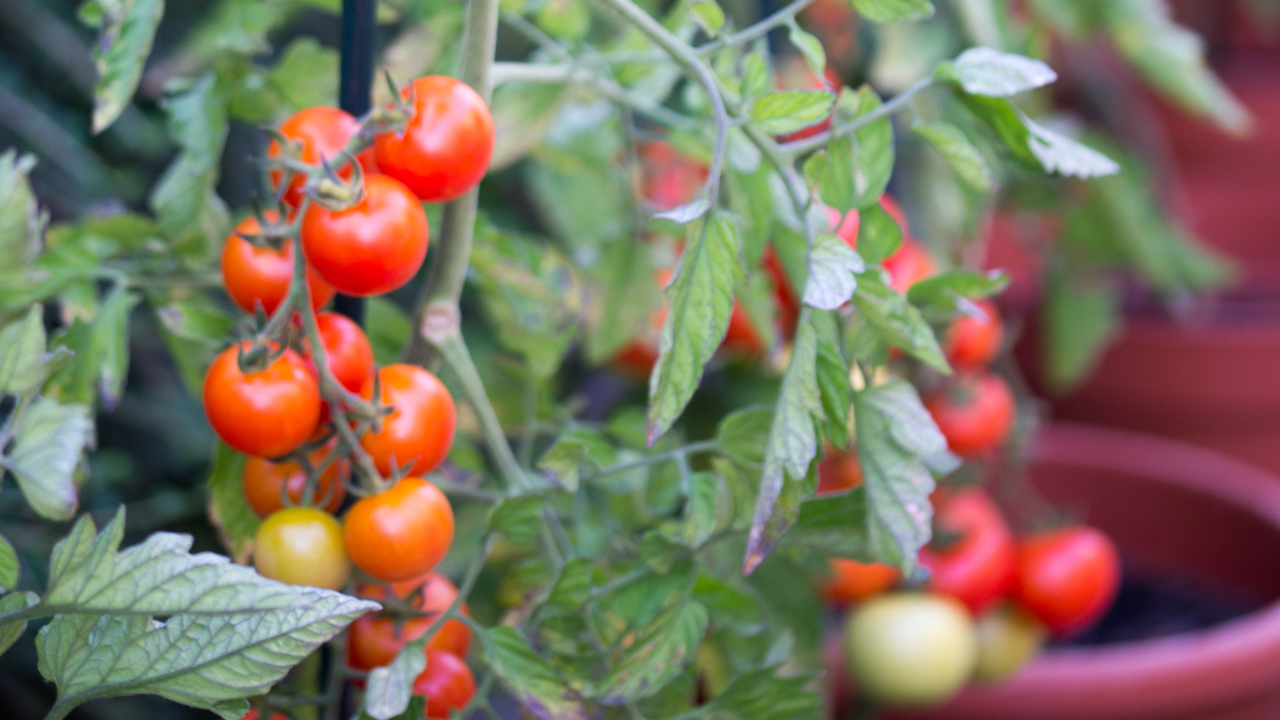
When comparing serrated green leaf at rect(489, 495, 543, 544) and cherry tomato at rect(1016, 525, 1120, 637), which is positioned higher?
serrated green leaf at rect(489, 495, 543, 544)

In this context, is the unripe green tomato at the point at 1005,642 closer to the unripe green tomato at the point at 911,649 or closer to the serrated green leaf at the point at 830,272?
the unripe green tomato at the point at 911,649

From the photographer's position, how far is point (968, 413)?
0.58m

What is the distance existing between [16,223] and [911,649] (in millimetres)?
460

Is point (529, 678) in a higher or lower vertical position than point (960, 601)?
higher

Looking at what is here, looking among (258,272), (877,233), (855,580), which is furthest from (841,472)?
(258,272)

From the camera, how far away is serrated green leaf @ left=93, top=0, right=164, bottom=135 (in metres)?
0.32

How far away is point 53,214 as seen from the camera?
2.56 feet

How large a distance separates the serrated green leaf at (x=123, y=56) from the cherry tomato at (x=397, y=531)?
15cm

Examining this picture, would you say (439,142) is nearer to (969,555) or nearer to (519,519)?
(519,519)

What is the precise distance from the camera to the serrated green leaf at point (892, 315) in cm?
29

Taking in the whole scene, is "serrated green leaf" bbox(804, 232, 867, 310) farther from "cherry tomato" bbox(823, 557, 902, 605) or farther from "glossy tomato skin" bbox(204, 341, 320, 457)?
"cherry tomato" bbox(823, 557, 902, 605)

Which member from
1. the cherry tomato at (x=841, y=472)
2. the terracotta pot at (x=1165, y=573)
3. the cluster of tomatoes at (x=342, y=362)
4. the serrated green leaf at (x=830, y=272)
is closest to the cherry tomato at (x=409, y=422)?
the cluster of tomatoes at (x=342, y=362)

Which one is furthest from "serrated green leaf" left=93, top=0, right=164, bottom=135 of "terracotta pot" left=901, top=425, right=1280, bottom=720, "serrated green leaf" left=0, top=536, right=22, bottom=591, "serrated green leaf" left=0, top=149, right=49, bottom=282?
"terracotta pot" left=901, top=425, right=1280, bottom=720

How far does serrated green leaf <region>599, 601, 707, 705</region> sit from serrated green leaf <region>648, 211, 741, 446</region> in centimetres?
7
